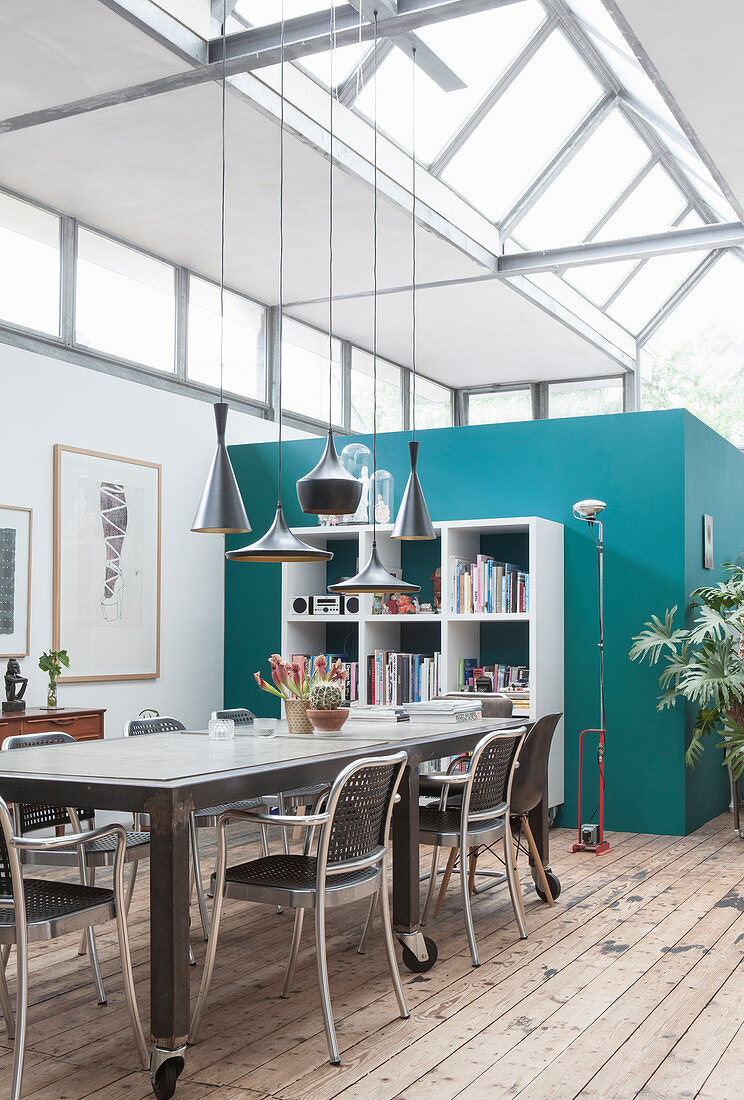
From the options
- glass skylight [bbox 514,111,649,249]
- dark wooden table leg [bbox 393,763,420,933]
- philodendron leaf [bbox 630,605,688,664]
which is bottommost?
dark wooden table leg [bbox 393,763,420,933]

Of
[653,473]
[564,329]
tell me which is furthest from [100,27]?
[564,329]

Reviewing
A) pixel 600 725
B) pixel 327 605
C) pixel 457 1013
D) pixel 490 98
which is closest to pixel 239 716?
pixel 327 605

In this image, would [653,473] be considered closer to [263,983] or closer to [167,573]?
[167,573]

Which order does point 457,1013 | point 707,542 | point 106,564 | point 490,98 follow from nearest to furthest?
point 457,1013, point 106,564, point 707,542, point 490,98

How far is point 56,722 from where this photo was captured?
5.82m

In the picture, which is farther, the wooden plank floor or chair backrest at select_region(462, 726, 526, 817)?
chair backrest at select_region(462, 726, 526, 817)

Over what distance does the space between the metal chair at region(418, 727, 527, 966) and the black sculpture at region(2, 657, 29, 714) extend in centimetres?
242

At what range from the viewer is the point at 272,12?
19.2 feet

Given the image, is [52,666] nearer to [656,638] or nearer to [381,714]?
[381,714]

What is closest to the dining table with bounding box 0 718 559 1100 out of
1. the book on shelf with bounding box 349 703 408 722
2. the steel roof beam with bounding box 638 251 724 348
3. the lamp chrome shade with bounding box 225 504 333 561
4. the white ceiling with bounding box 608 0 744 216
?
the book on shelf with bounding box 349 703 408 722

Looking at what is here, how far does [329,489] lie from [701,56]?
2.91m

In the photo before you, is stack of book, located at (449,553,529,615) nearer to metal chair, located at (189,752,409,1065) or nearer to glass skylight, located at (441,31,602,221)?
glass skylight, located at (441,31,602,221)

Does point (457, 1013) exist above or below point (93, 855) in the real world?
below

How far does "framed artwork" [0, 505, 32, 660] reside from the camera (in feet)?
20.5
